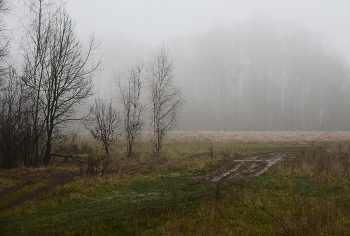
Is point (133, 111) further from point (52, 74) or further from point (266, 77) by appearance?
point (266, 77)

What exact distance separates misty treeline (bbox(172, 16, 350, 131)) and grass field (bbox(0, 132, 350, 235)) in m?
63.1

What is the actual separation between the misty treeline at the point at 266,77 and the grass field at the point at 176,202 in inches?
2483

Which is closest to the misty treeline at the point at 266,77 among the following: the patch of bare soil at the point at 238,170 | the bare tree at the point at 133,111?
the bare tree at the point at 133,111

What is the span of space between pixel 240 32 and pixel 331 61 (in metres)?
27.9

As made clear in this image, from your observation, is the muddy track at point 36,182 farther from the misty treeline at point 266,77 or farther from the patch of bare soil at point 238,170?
the misty treeline at point 266,77

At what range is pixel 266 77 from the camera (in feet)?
280

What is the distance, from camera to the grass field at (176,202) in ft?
24.5

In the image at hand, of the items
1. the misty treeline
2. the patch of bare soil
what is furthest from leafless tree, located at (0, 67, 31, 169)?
the misty treeline

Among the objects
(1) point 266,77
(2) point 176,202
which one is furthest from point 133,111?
(1) point 266,77

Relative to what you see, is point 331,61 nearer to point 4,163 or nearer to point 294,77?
point 294,77

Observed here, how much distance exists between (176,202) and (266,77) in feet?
267

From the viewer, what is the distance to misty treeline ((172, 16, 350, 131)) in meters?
79.6

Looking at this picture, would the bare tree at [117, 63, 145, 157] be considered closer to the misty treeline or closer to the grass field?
the grass field

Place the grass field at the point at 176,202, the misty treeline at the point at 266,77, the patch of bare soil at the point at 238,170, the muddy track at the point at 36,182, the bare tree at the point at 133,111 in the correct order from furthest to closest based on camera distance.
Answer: the misty treeline at the point at 266,77, the bare tree at the point at 133,111, the patch of bare soil at the point at 238,170, the muddy track at the point at 36,182, the grass field at the point at 176,202
